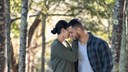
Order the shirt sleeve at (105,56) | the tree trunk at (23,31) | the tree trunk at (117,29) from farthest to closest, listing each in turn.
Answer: the tree trunk at (23,31) → the tree trunk at (117,29) → the shirt sleeve at (105,56)

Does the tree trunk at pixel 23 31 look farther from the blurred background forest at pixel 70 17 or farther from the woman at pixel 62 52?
the woman at pixel 62 52

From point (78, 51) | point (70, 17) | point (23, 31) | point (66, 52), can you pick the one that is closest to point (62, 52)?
point (66, 52)

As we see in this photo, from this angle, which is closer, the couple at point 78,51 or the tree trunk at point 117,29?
the couple at point 78,51

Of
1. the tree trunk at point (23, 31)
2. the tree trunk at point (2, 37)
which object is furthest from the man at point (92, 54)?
the tree trunk at point (23, 31)

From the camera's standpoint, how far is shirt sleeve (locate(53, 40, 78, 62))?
5695mm

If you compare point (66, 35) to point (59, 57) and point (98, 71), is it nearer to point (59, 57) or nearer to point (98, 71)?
point (59, 57)

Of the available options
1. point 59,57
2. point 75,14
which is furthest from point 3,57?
point 75,14

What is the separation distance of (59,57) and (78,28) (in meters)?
0.48

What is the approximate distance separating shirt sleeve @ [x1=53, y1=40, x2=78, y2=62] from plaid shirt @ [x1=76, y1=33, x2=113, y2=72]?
0.21 meters

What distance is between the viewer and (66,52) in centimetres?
572

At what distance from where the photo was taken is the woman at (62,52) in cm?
571

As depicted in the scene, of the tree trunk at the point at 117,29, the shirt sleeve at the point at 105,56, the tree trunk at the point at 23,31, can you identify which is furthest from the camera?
the tree trunk at the point at 23,31

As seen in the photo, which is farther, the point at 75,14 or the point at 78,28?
the point at 75,14

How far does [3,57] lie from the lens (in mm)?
7488
